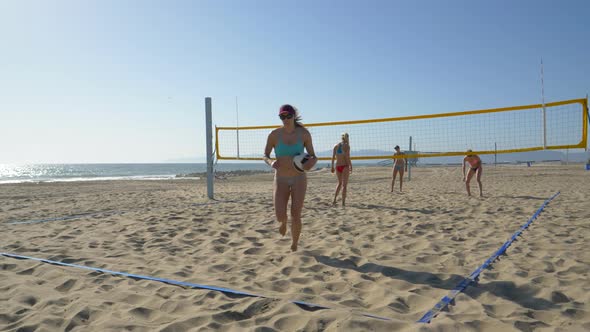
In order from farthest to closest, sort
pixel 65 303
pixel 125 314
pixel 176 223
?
A: pixel 176 223 → pixel 65 303 → pixel 125 314

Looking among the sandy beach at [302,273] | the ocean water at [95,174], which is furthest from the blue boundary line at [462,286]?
the ocean water at [95,174]

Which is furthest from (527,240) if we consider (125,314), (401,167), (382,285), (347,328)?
(401,167)

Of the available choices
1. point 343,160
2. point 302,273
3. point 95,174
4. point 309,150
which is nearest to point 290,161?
point 309,150

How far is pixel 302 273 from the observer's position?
2697mm

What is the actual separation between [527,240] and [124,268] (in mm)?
3604

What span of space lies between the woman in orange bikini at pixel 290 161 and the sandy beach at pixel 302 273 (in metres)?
0.42

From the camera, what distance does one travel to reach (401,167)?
8641 millimetres

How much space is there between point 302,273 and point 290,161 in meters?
0.95

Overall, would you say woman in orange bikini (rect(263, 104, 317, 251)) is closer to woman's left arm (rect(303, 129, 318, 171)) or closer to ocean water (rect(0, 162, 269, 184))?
woman's left arm (rect(303, 129, 318, 171))

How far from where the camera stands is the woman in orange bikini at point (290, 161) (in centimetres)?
315

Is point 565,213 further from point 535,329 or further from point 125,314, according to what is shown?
point 125,314

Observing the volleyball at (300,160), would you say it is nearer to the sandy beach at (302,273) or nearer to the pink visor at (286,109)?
the pink visor at (286,109)

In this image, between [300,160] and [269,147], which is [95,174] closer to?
[269,147]

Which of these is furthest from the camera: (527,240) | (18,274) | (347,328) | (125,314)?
(527,240)
